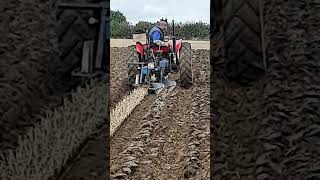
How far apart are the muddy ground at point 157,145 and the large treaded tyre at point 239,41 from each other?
1.70 ft

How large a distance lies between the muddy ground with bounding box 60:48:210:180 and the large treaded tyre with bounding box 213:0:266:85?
1.70ft

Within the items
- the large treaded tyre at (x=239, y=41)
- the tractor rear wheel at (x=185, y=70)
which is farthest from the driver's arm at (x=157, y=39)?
the large treaded tyre at (x=239, y=41)

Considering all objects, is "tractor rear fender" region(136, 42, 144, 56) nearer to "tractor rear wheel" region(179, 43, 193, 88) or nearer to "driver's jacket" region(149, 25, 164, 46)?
"driver's jacket" region(149, 25, 164, 46)

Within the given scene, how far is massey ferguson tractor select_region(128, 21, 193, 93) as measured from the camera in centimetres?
1086

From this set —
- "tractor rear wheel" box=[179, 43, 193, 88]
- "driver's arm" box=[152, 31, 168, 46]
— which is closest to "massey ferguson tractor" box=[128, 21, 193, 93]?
"tractor rear wheel" box=[179, 43, 193, 88]

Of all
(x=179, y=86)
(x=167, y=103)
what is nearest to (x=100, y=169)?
(x=167, y=103)

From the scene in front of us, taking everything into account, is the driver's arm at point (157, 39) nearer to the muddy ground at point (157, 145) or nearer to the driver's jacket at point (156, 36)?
the driver's jacket at point (156, 36)

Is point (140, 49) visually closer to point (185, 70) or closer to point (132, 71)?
point (132, 71)

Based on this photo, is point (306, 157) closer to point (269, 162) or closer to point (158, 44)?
point (269, 162)

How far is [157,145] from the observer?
5.89m

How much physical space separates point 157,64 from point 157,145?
Result: 5349 mm

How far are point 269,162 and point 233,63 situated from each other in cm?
39

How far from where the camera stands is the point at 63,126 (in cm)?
186

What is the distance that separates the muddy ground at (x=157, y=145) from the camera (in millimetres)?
1934
